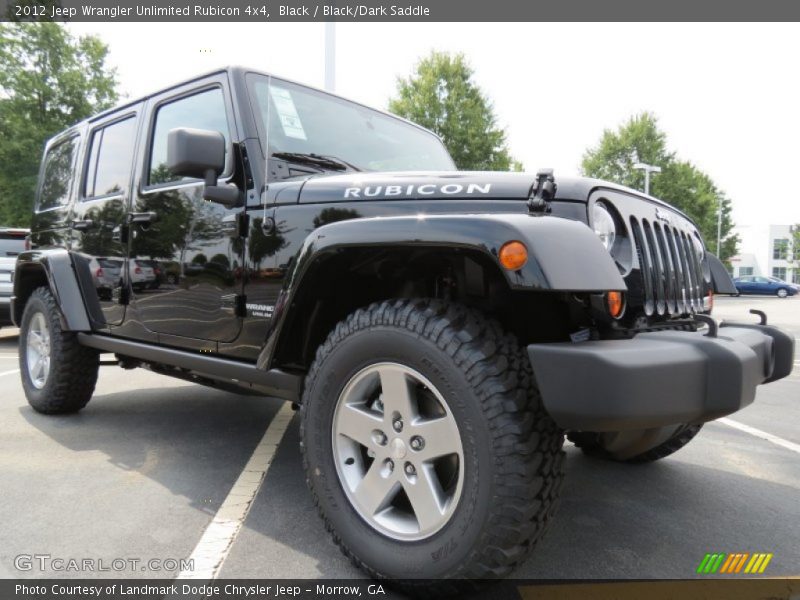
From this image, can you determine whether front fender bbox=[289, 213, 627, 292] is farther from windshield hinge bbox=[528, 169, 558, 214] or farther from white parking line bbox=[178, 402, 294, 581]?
white parking line bbox=[178, 402, 294, 581]

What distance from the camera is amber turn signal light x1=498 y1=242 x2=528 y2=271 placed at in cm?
162

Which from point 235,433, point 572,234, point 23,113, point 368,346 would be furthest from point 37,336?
point 23,113

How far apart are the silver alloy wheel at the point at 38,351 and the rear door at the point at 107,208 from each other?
723 mm

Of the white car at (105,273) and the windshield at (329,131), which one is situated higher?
the windshield at (329,131)

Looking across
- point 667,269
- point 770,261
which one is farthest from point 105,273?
point 770,261

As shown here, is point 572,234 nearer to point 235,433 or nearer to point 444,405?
point 444,405

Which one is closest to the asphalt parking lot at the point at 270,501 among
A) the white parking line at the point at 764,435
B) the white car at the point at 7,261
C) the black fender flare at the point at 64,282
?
the white parking line at the point at 764,435

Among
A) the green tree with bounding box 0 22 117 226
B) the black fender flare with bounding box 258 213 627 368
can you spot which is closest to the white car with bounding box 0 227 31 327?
the black fender flare with bounding box 258 213 627 368

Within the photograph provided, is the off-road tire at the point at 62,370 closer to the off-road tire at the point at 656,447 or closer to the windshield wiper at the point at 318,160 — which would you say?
the windshield wiper at the point at 318,160

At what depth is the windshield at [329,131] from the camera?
2.71 metres

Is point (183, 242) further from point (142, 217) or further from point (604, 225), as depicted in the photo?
point (604, 225)

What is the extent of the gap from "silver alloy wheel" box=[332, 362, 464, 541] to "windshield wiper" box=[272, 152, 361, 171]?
119cm

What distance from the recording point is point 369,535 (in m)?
1.92

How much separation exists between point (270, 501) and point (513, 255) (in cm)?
175
